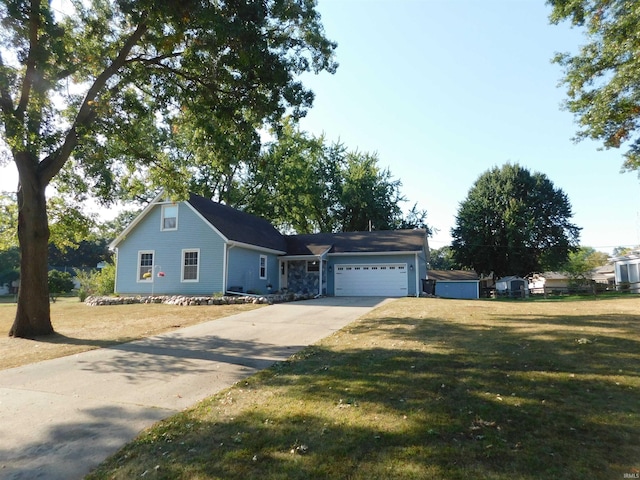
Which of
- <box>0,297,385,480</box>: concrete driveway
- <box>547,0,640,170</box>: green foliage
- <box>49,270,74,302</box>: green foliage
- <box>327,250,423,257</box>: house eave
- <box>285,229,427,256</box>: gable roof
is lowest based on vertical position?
<box>0,297,385,480</box>: concrete driveway

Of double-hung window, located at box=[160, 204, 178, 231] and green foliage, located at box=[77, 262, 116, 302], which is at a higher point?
double-hung window, located at box=[160, 204, 178, 231]

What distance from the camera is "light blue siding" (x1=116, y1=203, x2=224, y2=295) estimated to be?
19969mm

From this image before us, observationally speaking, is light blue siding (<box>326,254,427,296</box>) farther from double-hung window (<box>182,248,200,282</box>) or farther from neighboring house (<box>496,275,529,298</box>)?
neighboring house (<box>496,275,529,298</box>)

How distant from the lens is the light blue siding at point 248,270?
20.1 m

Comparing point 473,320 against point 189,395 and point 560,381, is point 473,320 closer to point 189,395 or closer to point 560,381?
point 560,381

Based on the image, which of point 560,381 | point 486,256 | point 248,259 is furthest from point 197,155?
point 486,256

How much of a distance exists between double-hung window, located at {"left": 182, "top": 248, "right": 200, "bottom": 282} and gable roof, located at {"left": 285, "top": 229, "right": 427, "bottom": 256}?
6211 mm

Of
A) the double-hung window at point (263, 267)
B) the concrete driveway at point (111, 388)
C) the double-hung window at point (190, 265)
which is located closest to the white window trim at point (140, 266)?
the double-hung window at point (190, 265)

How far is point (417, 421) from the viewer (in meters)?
4.04

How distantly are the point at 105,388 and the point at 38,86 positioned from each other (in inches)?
339

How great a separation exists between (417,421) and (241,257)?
17586mm

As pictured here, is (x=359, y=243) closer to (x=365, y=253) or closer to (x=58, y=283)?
(x=365, y=253)

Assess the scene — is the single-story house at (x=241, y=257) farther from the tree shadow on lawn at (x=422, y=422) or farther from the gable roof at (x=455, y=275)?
the tree shadow on lawn at (x=422, y=422)

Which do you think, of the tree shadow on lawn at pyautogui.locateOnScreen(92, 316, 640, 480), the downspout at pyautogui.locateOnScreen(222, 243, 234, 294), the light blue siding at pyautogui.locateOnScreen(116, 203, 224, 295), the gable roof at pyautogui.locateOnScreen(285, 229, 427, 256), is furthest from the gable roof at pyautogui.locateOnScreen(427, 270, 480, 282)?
the tree shadow on lawn at pyautogui.locateOnScreen(92, 316, 640, 480)
